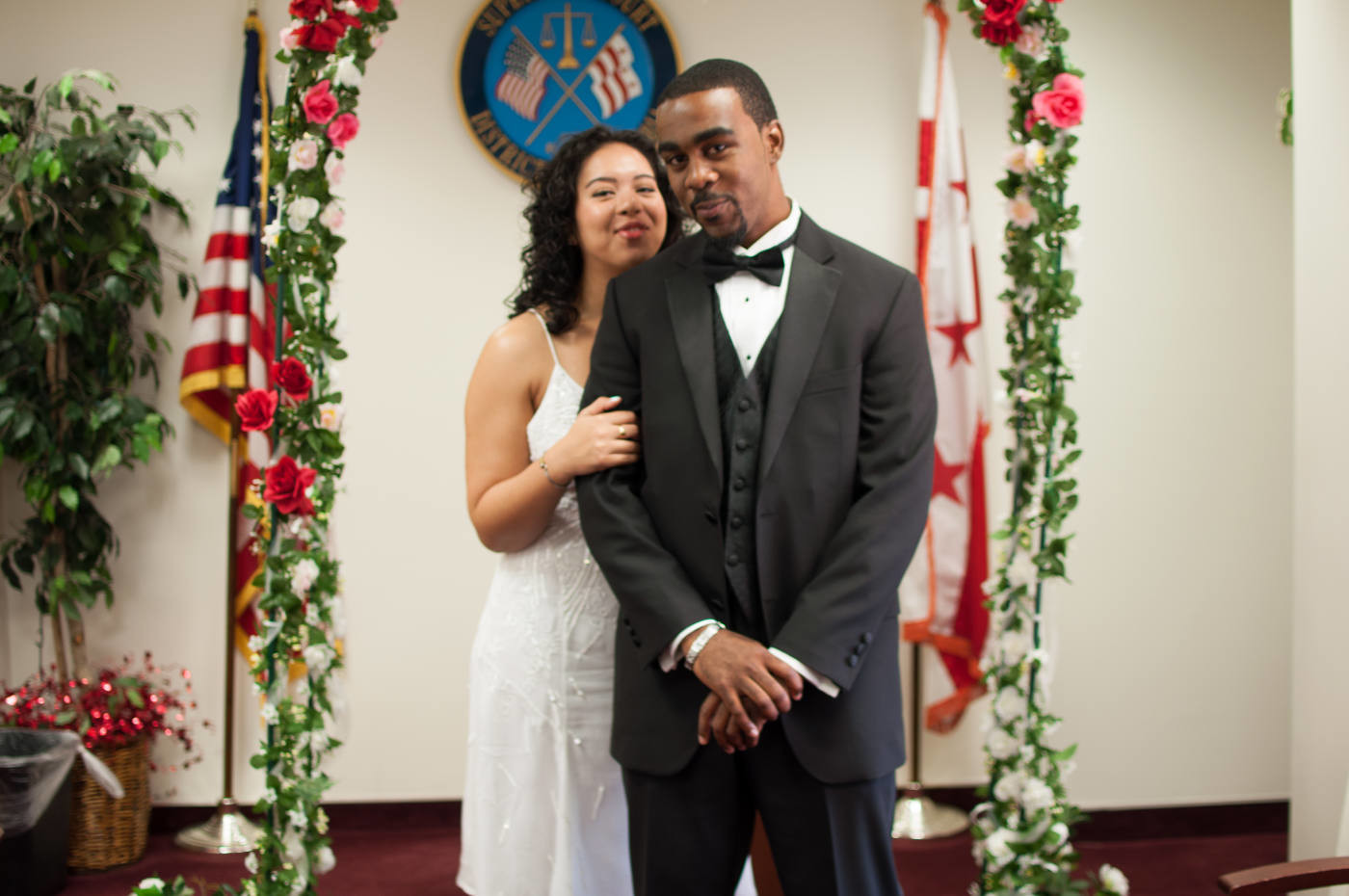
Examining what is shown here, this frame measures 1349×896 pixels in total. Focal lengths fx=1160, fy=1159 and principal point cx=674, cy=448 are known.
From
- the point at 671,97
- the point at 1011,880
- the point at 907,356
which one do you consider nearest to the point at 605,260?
the point at 671,97

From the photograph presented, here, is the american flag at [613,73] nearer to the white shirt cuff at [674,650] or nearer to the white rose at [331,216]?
the white rose at [331,216]

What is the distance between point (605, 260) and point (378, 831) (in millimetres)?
2466

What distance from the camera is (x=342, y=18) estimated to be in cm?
220

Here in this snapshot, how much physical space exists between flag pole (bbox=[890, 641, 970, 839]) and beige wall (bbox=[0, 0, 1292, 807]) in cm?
13

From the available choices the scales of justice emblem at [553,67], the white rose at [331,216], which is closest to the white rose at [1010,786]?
the white rose at [331,216]

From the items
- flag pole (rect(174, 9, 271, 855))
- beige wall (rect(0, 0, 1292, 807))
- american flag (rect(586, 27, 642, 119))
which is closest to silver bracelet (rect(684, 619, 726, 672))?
beige wall (rect(0, 0, 1292, 807))

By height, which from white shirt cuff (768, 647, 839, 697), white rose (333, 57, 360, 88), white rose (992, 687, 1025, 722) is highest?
white rose (333, 57, 360, 88)

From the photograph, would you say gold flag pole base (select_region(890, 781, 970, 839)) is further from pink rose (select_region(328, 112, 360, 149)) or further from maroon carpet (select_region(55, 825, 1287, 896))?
pink rose (select_region(328, 112, 360, 149))

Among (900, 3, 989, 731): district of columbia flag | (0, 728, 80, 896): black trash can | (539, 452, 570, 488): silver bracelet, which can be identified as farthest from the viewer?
(900, 3, 989, 731): district of columbia flag

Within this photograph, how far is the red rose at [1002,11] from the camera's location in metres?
2.20

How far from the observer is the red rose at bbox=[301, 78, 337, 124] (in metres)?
2.18

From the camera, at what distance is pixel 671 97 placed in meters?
1.67

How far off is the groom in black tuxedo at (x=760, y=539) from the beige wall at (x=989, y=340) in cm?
226

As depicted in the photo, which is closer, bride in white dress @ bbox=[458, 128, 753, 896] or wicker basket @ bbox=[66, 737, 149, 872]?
bride in white dress @ bbox=[458, 128, 753, 896]
